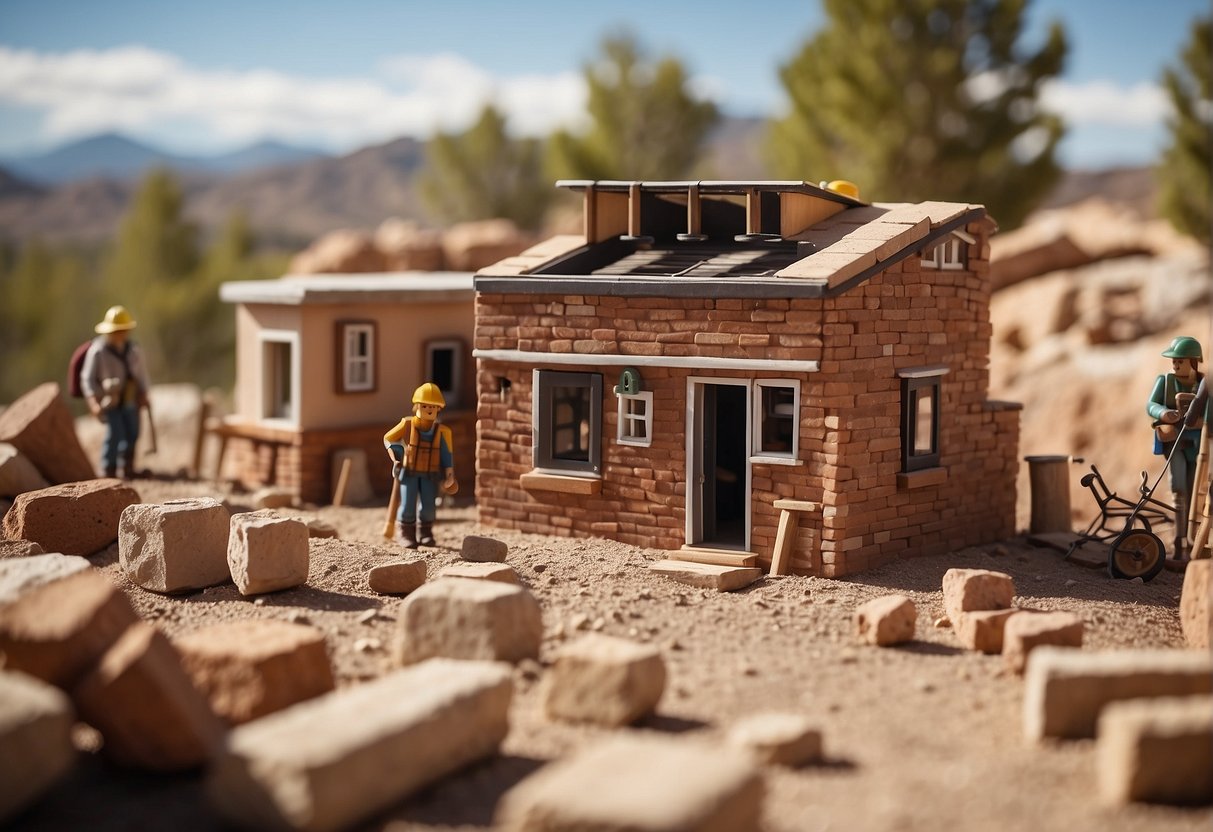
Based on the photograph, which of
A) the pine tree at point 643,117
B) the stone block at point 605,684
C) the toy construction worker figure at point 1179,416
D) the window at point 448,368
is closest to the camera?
the stone block at point 605,684

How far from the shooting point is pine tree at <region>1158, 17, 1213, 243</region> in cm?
2769

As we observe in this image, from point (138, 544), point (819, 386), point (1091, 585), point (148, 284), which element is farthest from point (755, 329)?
point (148, 284)

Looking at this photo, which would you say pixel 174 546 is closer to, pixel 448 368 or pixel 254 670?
pixel 254 670

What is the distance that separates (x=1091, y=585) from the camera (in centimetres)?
1171

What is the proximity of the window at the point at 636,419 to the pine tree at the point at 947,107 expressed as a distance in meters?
18.9

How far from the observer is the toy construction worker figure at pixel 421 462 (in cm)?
1205

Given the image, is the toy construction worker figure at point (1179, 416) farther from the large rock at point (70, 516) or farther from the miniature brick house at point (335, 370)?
the large rock at point (70, 516)

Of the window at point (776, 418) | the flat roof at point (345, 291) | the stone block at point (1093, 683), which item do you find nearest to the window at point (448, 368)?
the flat roof at point (345, 291)

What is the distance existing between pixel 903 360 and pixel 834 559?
2.06 metres

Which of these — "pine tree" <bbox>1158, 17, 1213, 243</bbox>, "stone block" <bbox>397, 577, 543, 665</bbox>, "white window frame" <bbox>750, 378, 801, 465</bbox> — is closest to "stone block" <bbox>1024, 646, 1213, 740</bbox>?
"stone block" <bbox>397, 577, 543, 665</bbox>

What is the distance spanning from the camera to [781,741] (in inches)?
280

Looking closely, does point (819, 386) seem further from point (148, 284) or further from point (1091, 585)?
point (148, 284)

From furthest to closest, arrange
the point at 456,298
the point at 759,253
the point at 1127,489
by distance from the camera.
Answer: the point at 1127,489
the point at 456,298
the point at 759,253

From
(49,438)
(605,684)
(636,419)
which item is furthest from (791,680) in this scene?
(49,438)
